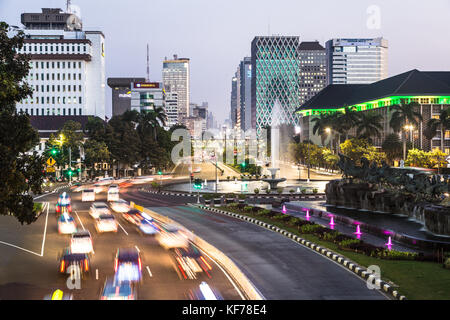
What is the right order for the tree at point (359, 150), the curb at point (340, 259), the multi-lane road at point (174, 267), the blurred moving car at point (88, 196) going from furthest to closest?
the tree at point (359, 150) → the blurred moving car at point (88, 196) → the multi-lane road at point (174, 267) → the curb at point (340, 259)

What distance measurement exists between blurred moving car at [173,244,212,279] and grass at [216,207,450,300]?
7.55 m

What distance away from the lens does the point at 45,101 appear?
170m

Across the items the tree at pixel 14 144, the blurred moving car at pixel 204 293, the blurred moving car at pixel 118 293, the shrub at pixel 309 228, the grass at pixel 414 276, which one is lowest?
the blurred moving car at pixel 204 293

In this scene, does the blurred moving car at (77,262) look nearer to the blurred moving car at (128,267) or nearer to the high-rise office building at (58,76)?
the blurred moving car at (128,267)

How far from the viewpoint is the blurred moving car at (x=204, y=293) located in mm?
17933

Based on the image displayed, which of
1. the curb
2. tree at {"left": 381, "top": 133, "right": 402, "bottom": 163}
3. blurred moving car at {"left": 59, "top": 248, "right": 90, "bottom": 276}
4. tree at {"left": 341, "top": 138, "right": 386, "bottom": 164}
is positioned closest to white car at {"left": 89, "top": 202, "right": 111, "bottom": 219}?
the curb

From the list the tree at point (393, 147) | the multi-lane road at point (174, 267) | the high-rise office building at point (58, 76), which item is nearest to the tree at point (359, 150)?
the tree at point (393, 147)

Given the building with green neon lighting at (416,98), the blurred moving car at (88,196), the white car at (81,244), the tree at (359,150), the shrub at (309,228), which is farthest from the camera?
the building with green neon lighting at (416,98)

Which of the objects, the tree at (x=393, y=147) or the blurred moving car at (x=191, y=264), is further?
the tree at (x=393, y=147)

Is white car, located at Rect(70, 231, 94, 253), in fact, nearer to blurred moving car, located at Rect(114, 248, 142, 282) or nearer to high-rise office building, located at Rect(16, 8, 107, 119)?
blurred moving car, located at Rect(114, 248, 142, 282)

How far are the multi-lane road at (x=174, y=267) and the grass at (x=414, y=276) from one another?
3.91ft

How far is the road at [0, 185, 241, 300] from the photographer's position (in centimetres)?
1898

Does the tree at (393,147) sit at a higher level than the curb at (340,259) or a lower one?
higher
